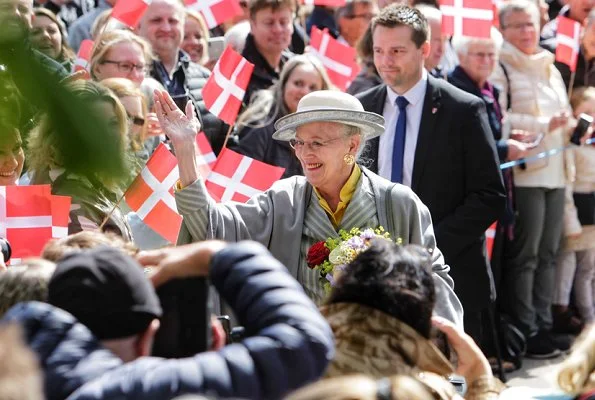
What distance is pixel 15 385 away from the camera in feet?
7.74

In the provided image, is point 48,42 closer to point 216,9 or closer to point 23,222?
point 23,222

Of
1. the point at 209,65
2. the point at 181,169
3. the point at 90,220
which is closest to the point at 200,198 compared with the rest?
the point at 181,169

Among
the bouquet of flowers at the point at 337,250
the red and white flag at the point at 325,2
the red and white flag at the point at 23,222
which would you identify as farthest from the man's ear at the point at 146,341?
the red and white flag at the point at 325,2

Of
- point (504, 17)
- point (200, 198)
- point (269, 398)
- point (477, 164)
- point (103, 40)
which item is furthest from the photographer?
point (504, 17)

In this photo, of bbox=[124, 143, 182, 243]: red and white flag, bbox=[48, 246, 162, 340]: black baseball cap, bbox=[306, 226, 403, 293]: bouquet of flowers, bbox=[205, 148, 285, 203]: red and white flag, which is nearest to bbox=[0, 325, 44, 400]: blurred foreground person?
bbox=[48, 246, 162, 340]: black baseball cap

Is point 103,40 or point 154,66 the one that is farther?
point 154,66

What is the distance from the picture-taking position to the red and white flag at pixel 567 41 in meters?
10.1

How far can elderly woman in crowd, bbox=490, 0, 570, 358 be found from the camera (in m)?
9.29

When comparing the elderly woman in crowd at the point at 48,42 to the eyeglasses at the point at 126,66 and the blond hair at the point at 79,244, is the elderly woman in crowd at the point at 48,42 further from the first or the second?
the eyeglasses at the point at 126,66

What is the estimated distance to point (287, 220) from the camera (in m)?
5.47

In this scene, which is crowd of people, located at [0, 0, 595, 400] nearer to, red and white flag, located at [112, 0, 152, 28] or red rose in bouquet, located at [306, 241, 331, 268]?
red rose in bouquet, located at [306, 241, 331, 268]

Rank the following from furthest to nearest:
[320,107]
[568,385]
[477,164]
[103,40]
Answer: [103,40]
[477,164]
[320,107]
[568,385]

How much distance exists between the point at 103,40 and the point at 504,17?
3.23 m

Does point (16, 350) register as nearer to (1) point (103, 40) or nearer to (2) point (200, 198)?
(2) point (200, 198)
